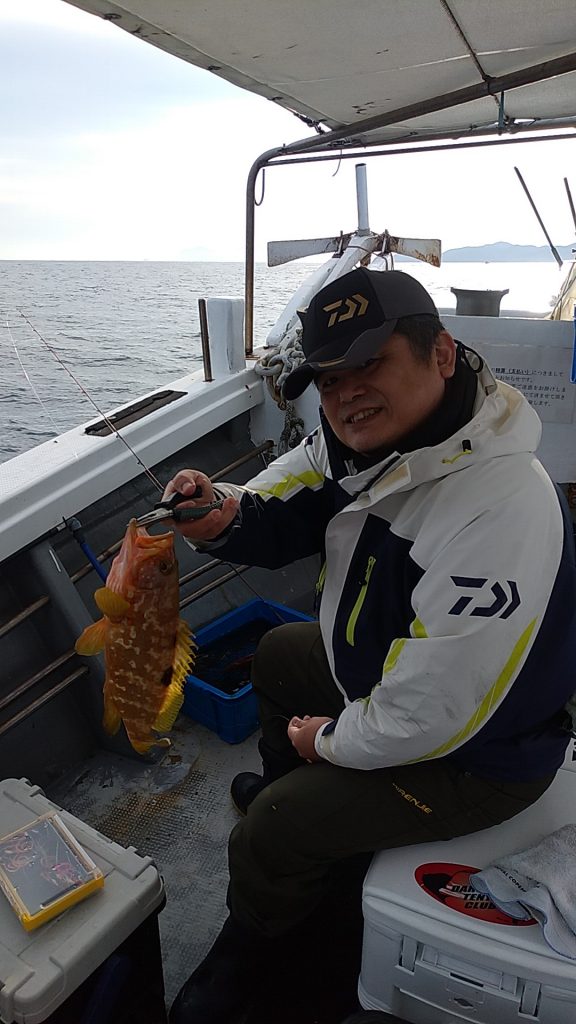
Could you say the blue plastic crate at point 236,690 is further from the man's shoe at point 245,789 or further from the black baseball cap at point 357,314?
the black baseball cap at point 357,314

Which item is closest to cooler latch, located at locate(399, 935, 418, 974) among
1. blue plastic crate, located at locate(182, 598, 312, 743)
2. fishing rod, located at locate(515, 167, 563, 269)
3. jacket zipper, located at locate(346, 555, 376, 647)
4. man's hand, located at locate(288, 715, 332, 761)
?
man's hand, located at locate(288, 715, 332, 761)

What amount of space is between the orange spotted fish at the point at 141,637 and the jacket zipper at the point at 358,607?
612mm

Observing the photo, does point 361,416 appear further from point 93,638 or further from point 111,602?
point 93,638

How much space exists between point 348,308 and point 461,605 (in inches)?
30.0

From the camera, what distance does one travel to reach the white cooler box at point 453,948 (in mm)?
1350

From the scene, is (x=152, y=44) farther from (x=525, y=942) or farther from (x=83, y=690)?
(x=525, y=942)

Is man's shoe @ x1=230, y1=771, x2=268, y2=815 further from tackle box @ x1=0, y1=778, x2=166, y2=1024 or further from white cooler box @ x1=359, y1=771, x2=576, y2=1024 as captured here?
white cooler box @ x1=359, y1=771, x2=576, y2=1024

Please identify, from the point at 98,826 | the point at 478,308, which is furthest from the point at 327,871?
the point at 478,308

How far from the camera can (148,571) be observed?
2068 mm

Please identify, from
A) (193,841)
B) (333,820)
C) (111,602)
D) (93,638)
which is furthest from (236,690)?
(333,820)

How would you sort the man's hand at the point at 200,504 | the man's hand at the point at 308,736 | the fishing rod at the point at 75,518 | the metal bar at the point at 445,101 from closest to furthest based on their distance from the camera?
the man's hand at the point at 308,736
the man's hand at the point at 200,504
the metal bar at the point at 445,101
the fishing rod at the point at 75,518

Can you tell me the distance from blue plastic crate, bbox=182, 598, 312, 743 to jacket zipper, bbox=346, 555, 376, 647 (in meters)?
1.25

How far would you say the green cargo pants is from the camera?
165 centimetres

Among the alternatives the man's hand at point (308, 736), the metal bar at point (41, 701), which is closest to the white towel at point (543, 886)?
the man's hand at point (308, 736)
